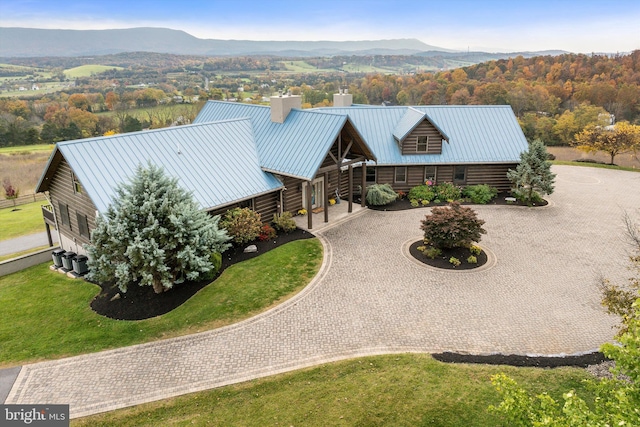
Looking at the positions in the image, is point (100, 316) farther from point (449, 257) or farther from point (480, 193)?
point (480, 193)

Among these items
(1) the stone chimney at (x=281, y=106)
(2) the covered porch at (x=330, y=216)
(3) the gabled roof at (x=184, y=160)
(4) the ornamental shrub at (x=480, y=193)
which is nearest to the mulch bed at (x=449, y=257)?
(2) the covered porch at (x=330, y=216)

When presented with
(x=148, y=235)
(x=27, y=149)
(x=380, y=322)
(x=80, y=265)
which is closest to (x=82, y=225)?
(x=80, y=265)

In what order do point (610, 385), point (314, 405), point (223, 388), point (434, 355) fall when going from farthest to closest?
point (434, 355), point (223, 388), point (314, 405), point (610, 385)

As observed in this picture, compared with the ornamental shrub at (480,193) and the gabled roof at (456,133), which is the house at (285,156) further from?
the ornamental shrub at (480,193)

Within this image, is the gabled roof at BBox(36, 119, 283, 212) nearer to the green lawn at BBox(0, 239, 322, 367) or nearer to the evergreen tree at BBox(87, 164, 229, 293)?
the evergreen tree at BBox(87, 164, 229, 293)

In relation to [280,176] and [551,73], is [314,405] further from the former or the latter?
[551,73]

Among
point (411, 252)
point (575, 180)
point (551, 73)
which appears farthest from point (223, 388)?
point (551, 73)
